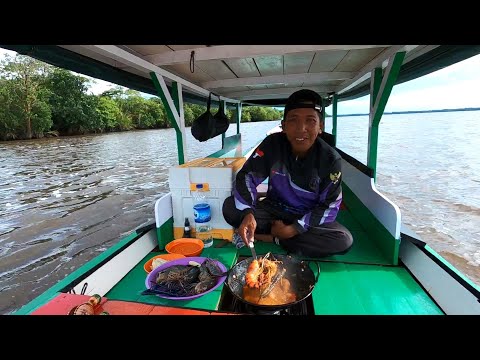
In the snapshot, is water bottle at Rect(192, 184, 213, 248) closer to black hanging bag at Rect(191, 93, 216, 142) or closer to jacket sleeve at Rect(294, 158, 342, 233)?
jacket sleeve at Rect(294, 158, 342, 233)

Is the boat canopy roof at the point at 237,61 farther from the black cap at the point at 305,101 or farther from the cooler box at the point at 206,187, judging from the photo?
the cooler box at the point at 206,187

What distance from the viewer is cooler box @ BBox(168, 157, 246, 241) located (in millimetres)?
2609

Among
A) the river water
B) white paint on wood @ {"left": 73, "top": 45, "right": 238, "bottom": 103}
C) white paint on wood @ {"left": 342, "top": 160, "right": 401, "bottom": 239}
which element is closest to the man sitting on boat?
white paint on wood @ {"left": 342, "top": 160, "right": 401, "bottom": 239}

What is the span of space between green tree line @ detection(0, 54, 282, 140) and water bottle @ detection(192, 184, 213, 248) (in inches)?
665

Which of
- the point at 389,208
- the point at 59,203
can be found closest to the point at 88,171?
the point at 59,203

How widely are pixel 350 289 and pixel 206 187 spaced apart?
1.53 m

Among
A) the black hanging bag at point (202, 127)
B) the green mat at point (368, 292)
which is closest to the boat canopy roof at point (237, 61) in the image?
the black hanging bag at point (202, 127)

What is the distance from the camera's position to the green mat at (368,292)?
5.67 ft

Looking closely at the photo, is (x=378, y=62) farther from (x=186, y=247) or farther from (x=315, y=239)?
(x=186, y=247)

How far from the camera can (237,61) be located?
339 centimetres
